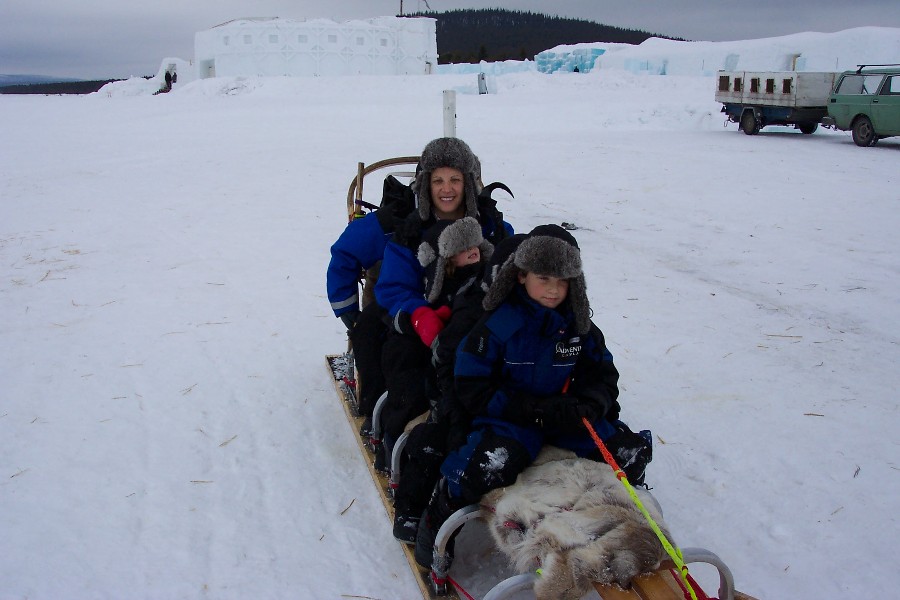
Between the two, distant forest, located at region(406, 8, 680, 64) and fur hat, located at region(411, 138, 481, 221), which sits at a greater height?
distant forest, located at region(406, 8, 680, 64)

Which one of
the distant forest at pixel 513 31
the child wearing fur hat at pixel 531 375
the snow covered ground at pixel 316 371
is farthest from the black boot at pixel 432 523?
the distant forest at pixel 513 31

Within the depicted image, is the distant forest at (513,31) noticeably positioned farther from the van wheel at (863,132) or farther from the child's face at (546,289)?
the child's face at (546,289)

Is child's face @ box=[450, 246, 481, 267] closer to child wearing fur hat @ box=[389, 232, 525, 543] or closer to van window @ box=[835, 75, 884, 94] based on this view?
child wearing fur hat @ box=[389, 232, 525, 543]

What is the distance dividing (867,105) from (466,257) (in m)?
14.3

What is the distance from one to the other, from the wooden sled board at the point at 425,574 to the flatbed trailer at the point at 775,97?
14.9 meters

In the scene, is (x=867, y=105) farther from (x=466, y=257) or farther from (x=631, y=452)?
(x=631, y=452)

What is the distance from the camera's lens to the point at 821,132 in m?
17.8

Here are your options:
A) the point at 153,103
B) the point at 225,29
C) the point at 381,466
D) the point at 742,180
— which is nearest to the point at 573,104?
the point at 742,180

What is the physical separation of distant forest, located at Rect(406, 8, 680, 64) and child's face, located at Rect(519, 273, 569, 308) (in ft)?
328

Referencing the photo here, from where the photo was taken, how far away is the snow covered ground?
2996 mm

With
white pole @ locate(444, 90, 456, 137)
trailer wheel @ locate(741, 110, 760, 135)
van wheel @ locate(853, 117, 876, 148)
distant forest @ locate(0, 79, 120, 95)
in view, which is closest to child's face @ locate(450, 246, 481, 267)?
white pole @ locate(444, 90, 456, 137)

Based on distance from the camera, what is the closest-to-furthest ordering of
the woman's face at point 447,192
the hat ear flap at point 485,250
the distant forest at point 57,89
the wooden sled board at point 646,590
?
1. the wooden sled board at point 646,590
2. the hat ear flap at point 485,250
3. the woman's face at point 447,192
4. the distant forest at point 57,89

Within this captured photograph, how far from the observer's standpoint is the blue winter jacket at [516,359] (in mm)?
2600

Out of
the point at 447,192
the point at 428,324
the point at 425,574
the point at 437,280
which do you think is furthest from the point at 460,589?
the point at 447,192
